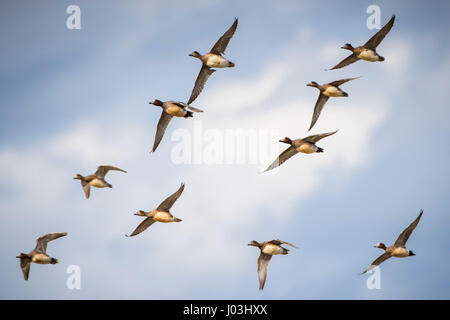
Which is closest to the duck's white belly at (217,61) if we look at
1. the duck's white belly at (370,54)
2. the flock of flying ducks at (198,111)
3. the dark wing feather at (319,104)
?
the flock of flying ducks at (198,111)

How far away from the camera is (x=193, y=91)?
35.7 m

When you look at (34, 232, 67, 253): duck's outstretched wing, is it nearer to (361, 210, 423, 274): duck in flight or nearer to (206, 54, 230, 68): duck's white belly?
(206, 54, 230, 68): duck's white belly

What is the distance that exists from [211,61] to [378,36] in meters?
8.08

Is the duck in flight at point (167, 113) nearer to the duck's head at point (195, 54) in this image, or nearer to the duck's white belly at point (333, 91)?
the duck's head at point (195, 54)

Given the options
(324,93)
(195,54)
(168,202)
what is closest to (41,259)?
(168,202)

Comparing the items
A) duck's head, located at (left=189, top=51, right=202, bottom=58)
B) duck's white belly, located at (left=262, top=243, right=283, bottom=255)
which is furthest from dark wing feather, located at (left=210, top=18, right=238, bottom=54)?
duck's white belly, located at (left=262, top=243, right=283, bottom=255)

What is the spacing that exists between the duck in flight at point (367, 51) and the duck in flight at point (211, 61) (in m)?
5.40

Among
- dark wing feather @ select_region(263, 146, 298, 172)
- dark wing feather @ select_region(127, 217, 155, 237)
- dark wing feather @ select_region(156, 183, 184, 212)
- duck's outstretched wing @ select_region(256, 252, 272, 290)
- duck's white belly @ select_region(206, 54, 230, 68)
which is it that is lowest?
duck's outstretched wing @ select_region(256, 252, 272, 290)

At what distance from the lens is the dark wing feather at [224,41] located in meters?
34.2

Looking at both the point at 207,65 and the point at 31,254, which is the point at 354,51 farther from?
the point at 31,254

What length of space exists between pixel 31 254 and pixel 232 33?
44.6ft

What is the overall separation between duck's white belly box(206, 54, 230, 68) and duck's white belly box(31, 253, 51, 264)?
38.9 feet

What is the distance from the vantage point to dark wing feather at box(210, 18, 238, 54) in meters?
34.2

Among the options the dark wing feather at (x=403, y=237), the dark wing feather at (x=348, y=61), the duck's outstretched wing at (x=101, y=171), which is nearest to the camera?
the dark wing feather at (x=403, y=237)
